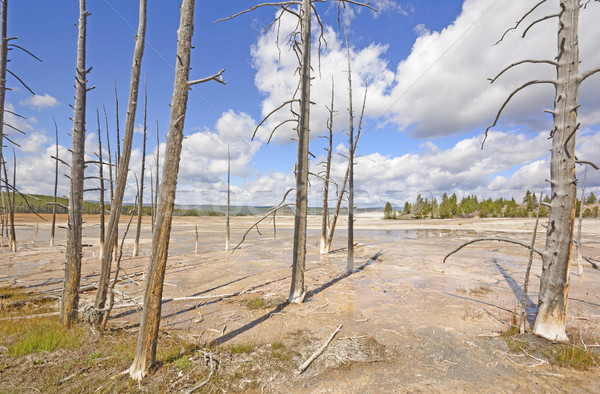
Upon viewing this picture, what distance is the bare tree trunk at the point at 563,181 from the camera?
5277mm

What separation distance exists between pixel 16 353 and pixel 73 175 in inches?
149

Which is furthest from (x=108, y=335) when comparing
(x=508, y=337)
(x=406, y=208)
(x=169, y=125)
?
(x=406, y=208)

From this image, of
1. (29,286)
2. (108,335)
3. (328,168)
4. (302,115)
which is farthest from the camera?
(328,168)

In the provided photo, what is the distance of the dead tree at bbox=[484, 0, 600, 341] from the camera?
5.28m

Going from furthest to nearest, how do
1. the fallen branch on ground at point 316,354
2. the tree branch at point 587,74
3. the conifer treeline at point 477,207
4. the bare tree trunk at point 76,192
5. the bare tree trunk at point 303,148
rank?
the conifer treeline at point 477,207
the bare tree trunk at point 303,148
the bare tree trunk at point 76,192
the tree branch at point 587,74
the fallen branch on ground at point 316,354

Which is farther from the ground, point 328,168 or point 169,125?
point 328,168

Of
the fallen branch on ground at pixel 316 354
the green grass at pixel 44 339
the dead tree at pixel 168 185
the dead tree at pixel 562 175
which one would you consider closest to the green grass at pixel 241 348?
the fallen branch on ground at pixel 316 354

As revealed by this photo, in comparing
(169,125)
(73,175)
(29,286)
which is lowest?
(29,286)

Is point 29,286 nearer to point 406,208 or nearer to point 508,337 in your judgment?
point 508,337

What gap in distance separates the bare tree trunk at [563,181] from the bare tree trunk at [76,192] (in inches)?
418

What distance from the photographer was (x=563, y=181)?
531 centimetres

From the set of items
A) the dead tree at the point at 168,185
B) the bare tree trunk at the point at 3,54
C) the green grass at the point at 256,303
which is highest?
the bare tree trunk at the point at 3,54

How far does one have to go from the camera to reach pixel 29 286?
1036 centimetres

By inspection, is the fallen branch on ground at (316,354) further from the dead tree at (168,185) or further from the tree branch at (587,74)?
the tree branch at (587,74)
